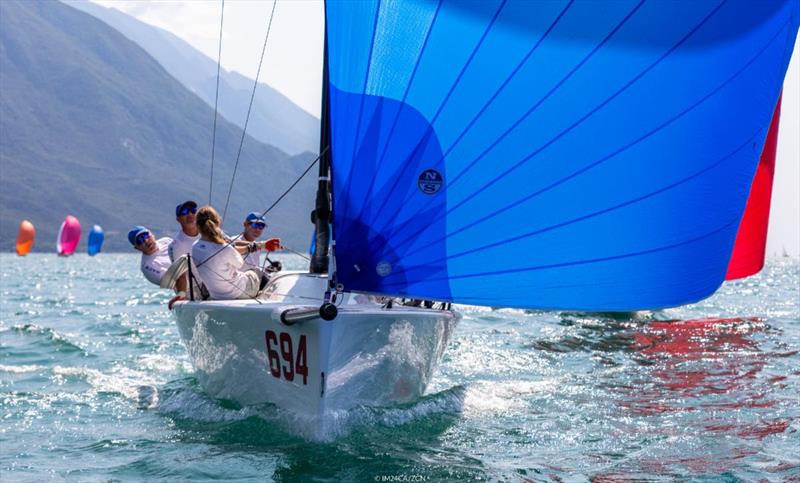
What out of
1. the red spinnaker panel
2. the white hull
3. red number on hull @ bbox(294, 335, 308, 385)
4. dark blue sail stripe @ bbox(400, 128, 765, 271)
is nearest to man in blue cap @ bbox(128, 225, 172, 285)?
the white hull

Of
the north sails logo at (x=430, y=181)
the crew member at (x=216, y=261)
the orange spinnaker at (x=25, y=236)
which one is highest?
the orange spinnaker at (x=25, y=236)

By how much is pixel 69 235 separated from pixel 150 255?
195 feet

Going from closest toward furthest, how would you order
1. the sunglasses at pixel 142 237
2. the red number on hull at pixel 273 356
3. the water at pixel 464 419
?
the water at pixel 464 419 < the red number on hull at pixel 273 356 < the sunglasses at pixel 142 237

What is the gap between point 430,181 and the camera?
205 inches

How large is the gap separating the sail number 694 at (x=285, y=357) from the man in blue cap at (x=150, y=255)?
8.26 feet

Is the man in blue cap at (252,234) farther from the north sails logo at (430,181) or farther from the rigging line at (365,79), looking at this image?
the north sails logo at (430,181)

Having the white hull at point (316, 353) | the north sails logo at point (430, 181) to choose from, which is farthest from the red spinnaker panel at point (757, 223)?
the north sails logo at point (430, 181)

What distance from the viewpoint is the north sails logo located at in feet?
17.1

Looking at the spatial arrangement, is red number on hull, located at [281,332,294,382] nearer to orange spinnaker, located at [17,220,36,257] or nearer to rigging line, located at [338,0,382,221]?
rigging line, located at [338,0,382,221]

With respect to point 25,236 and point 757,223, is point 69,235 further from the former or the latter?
point 757,223

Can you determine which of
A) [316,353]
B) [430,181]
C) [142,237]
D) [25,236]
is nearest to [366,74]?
[430,181]

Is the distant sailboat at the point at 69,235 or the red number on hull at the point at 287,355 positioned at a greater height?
the distant sailboat at the point at 69,235

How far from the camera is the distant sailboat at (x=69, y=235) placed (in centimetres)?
6203

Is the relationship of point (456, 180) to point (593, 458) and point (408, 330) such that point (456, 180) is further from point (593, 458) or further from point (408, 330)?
point (593, 458)
